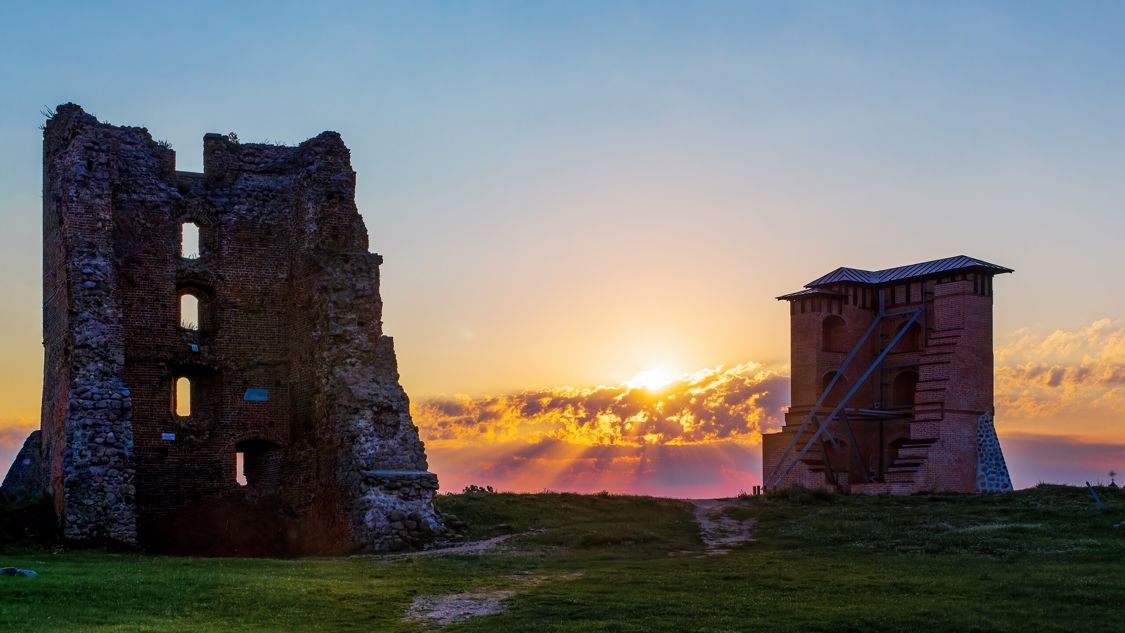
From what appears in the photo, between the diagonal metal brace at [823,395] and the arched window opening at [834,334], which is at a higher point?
the arched window opening at [834,334]

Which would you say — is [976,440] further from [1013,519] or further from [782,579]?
[782,579]

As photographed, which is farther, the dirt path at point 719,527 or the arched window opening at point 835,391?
the arched window opening at point 835,391

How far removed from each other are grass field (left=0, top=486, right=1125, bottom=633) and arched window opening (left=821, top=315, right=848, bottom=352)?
18896 millimetres

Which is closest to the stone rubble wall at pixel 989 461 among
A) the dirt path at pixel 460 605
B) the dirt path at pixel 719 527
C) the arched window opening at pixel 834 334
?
the arched window opening at pixel 834 334

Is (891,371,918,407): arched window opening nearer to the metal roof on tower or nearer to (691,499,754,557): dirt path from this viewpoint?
the metal roof on tower

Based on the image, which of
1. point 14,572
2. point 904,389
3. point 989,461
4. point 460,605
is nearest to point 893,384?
point 904,389

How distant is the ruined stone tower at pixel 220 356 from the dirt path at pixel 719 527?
5834 millimetres

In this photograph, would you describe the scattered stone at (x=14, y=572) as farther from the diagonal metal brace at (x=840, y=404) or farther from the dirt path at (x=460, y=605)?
the diagonal metal brace at (x=840, y=404)

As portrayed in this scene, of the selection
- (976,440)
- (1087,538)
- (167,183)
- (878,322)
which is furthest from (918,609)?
(878,322)

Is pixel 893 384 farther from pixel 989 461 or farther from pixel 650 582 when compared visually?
pixel 650 582

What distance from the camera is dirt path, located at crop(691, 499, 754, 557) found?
27.4 metres

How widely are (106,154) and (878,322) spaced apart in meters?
29.8

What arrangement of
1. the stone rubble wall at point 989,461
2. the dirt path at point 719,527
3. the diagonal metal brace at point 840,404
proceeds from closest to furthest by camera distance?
the dirt path at point 719,527, the stone rubble wall at point 989,461, the diagonal metal brace at point 840,404

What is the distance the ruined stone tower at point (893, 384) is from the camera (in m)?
44.6
